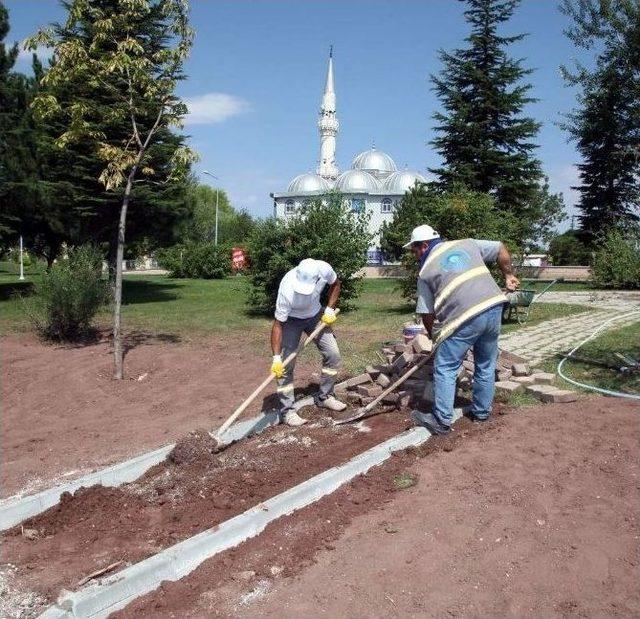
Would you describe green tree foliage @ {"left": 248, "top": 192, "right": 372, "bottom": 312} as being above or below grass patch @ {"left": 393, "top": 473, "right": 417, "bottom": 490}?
above

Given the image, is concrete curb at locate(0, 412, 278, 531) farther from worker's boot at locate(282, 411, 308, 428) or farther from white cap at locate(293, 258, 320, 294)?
white cap at locate(293, 258, 320, 294)

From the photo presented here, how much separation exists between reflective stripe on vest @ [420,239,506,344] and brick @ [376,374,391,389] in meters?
1.27

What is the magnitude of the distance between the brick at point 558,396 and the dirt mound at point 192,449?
10.2ft

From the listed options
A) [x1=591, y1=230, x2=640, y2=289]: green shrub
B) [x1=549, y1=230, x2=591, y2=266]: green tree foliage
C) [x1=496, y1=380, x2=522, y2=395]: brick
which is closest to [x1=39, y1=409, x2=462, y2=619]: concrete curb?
[x1=496, y1=380, x2=522, y2=395]: brick

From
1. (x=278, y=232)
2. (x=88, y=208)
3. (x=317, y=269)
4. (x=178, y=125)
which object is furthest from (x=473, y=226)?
(x=88, y=208)

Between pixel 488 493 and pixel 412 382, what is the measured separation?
2223mm

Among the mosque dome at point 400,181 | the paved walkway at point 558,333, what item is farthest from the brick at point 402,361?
the mosque dome at point 400,181

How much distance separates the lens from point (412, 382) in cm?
610

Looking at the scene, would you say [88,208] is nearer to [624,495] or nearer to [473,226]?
[473,226]

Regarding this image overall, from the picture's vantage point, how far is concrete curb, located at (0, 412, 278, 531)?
4.18 m

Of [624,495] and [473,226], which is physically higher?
[473,226]

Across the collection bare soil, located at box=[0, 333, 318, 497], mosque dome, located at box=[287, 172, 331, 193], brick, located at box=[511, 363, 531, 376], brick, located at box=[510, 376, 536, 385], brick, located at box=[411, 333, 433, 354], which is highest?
mosque dome, located at box=[287, 172, 331, 193]

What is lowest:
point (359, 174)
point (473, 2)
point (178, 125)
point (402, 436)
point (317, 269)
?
point (402, 436)

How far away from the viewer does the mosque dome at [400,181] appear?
206 feet
